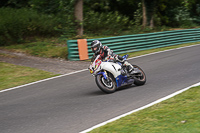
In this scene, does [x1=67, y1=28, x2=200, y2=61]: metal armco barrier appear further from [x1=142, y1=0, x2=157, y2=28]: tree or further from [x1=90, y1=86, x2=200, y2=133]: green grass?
[x1=90, y1=86, x2=200, y2=133]: green grass

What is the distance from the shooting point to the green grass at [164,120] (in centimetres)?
510

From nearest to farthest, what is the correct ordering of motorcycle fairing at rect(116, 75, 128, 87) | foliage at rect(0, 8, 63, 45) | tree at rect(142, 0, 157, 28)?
motorcycle fairing at rect(116, 75, 128, 87), foliage at rect(0, 8, 63, 45), tree at rect(142, 0, 157, 28)

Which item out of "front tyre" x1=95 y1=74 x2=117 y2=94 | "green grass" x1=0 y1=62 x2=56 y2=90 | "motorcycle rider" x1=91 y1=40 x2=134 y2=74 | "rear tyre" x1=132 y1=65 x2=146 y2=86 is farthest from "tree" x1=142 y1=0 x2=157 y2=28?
"front tyre" x1=95 y1=74 x2=117 y2=94

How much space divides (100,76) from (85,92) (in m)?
1.14

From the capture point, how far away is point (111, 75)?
8.62 meters

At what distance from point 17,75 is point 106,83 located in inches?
227

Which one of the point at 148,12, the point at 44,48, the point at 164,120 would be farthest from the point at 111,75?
the point at 148,12

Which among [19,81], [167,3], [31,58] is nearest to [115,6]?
[167,3]

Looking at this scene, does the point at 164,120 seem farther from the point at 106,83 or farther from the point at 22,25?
the point at 22,25

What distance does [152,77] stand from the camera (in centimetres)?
1053

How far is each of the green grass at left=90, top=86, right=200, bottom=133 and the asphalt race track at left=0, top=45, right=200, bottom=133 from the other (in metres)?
0.57

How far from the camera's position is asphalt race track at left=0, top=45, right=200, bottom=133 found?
625 centimetres

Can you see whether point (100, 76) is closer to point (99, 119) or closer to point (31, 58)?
→ point (99, 119)

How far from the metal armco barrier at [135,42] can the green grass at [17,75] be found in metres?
2.94
